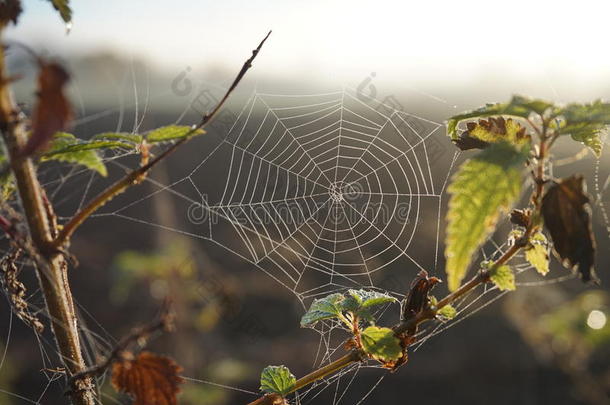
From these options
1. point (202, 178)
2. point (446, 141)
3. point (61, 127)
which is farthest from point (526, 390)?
point (202, 178)

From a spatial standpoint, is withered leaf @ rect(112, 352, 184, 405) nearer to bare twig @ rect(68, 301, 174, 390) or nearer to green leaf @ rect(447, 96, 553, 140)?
bare twig @ rect(68, 301, 174, 390)

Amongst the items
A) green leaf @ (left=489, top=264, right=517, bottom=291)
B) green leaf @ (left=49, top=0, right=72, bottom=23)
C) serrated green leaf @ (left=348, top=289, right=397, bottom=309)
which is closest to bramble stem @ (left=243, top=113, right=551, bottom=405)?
green leaf @ (left=489, top=264, right=517, bottom=291)

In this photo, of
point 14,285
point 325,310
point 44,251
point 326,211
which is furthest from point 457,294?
point 326,211

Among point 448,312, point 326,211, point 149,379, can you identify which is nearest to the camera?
point 149,379

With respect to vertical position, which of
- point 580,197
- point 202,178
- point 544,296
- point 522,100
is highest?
point 522,100

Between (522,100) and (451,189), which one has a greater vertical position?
(522,100)

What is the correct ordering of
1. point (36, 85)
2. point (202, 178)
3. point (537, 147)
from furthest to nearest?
point (202, 178), point (537, 147), point (36, 85)

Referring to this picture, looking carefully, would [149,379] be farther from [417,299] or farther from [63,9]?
[63,9]

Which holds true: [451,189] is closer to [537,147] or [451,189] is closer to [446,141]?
[537,147]
